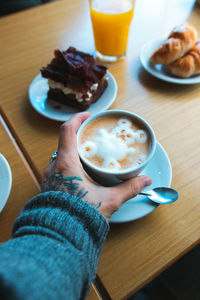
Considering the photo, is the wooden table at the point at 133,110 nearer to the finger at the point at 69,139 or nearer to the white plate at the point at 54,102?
the white plate at the point at 54,102

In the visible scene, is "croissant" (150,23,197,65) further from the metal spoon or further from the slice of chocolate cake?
the metal spoon

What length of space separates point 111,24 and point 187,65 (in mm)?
373

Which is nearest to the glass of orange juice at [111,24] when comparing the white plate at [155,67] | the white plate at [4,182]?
the white plate at [155,67]

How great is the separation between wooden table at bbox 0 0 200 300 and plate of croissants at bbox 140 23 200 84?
39mm

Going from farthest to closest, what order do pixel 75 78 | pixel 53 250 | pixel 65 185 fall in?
→ pixel 75 78 → pixel 65 185 → pixel 53 250

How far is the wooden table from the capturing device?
62 cm

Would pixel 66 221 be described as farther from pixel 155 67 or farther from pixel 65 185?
pixel 155 67

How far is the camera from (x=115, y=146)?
677 mm

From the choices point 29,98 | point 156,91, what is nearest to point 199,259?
point 156,91

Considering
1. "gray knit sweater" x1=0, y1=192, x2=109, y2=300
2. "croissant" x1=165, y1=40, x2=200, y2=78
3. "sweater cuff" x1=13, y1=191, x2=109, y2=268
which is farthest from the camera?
"croissant" x1=165, y1=40, x2=200, y2=78

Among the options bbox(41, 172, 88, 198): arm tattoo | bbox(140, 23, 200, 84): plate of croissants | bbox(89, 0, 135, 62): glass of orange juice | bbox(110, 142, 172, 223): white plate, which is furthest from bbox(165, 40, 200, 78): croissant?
bbox(41, 172, 88, 198): arm tattoo

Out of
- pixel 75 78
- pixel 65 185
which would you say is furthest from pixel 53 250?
pixel 75 78

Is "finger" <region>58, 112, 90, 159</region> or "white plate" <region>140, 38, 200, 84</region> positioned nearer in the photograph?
"finger" <region>58, 112, 90, 159</region>

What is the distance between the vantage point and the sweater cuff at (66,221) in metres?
0.50
